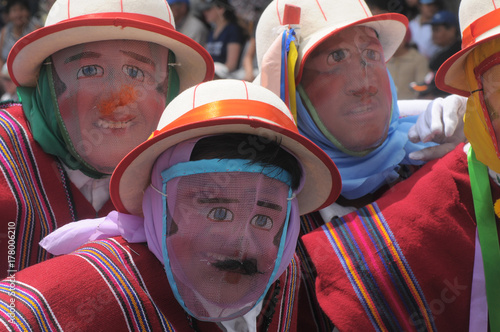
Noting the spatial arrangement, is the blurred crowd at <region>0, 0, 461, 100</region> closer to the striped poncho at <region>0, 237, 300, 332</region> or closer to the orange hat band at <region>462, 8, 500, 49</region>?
the orange hat band at <region>462, 8, 500, 49</region>

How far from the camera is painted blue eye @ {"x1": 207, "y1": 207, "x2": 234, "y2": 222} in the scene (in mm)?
2184

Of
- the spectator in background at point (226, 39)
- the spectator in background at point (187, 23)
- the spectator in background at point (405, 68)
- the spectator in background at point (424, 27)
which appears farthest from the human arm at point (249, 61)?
the spectator in background at point (424, 27)

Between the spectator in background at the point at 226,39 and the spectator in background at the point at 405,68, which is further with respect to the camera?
the spectator in background at the point at 226,39

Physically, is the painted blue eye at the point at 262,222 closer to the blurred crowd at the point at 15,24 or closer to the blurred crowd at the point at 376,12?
the blurred crowd at the point at 376,12

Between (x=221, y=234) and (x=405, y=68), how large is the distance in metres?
4.17

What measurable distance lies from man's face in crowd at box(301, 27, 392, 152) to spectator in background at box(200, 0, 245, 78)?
344cm

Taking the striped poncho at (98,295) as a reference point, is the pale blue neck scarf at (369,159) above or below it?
below

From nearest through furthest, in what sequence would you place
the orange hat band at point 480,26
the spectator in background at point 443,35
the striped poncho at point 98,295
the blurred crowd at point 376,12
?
the striped poncho at point 98,295 < the orange hat band at point 480,26 < the spectator in background at point 443,35 < the blurred crowd at point 376,12

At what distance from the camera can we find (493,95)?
2.57 meters

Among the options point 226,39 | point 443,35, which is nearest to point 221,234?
point 443,35

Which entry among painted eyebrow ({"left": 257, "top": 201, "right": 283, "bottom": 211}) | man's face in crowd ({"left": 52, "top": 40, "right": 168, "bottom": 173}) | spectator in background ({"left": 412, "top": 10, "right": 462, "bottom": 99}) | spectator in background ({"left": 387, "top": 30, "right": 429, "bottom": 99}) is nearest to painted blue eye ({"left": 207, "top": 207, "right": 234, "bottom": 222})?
painted eyebrow ({"left": 257, "top": 201, "right": 283, "bottom": 211})

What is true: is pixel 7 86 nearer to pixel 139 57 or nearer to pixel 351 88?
pixel 139 57

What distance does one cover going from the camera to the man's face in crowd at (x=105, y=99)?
2.91m

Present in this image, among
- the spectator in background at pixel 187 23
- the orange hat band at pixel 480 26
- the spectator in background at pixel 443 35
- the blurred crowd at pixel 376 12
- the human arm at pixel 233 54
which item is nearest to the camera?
the orange hat band at pixel 480 26
